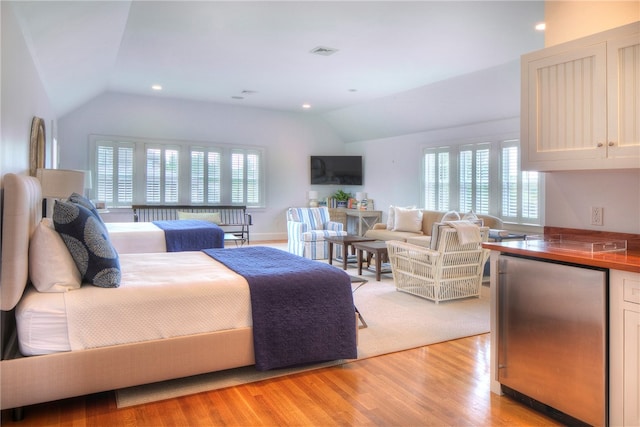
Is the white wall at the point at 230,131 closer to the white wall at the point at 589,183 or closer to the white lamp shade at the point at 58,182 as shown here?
the white lamp shade at the point at 58,182

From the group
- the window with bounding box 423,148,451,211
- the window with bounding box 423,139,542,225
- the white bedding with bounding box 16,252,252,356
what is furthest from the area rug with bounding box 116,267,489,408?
the window with bounding box 423,148,451,211

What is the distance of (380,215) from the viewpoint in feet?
31.8

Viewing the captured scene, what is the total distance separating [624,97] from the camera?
2.24m

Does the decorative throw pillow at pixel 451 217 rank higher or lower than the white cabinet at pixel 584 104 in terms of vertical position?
lower

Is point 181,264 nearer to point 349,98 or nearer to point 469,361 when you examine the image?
point 469,361

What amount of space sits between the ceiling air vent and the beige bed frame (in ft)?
12.5

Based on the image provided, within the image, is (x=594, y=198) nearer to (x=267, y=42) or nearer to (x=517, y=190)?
(x=267, y=42)

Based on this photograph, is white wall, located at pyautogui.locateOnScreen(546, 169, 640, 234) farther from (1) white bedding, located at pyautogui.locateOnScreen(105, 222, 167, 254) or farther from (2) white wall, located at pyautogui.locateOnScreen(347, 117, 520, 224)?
(2) white wall, located at pyautogui.locateOnScreen(347, 117, 520, 224)

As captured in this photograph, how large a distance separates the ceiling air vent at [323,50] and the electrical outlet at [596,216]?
3.63 m

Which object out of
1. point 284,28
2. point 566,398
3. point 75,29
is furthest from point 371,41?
point 566,398

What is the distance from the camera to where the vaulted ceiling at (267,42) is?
3.97 metres

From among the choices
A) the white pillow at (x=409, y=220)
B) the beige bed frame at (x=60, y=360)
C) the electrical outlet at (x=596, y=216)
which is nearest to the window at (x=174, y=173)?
the white pillow at (x=409, y=220)

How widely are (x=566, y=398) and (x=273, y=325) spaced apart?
5.33 feet

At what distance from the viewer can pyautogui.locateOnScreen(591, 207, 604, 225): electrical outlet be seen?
2.60 m
